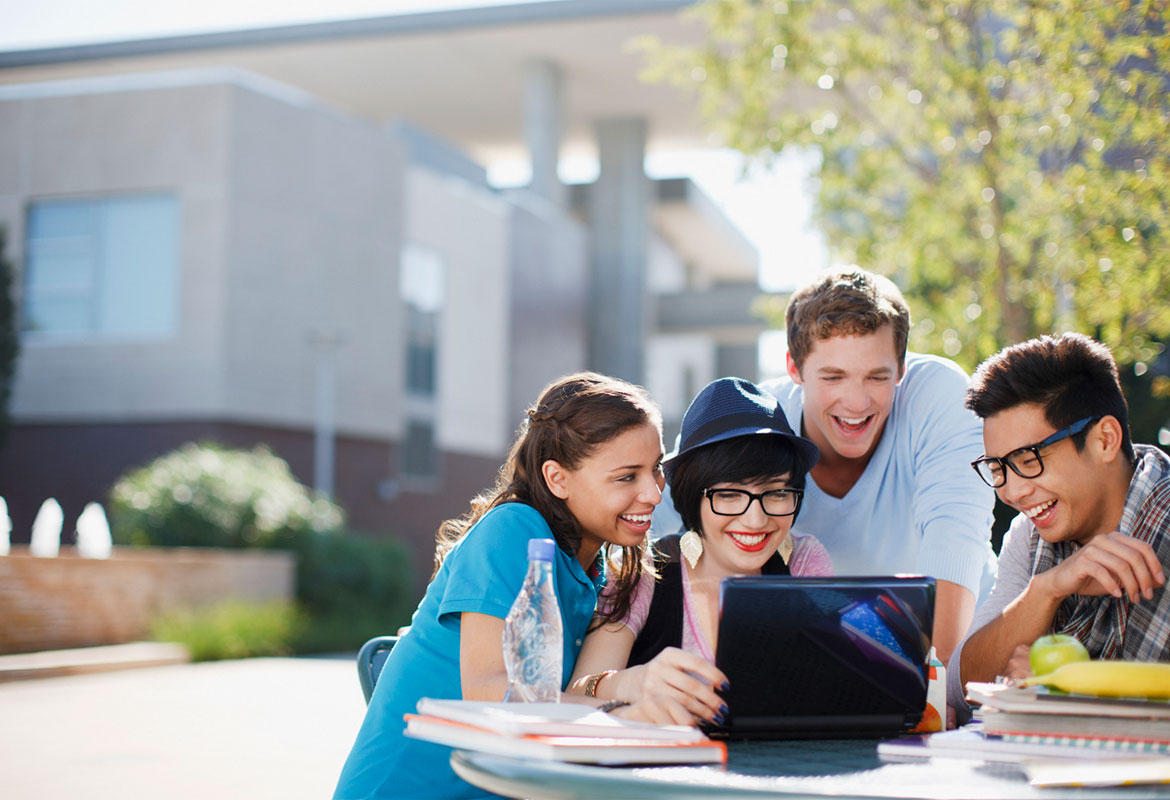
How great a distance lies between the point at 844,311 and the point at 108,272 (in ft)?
68.1

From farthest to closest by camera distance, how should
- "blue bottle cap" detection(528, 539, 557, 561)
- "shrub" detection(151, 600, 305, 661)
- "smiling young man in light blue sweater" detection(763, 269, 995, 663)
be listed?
"shrub" detection(151, 600, 305, 661) → "smiling young man in light blue sweater" detection(763, 269, 995, 663) → "blue bottle cap" detection(528, 539, 557, 561)

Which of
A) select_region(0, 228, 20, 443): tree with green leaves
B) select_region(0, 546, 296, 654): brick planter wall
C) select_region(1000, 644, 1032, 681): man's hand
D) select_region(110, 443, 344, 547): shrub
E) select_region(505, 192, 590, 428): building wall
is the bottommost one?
select_region(0, 546, 296, 654): brick planter wall

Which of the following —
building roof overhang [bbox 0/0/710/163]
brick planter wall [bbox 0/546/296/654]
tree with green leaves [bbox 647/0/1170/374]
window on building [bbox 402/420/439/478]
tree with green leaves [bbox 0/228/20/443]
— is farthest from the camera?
building roof overhang [bbox 0/0/710/163]

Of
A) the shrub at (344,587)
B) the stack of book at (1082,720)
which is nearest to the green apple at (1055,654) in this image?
the stack of book at (1082,720)

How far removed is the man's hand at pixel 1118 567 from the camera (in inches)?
92.3

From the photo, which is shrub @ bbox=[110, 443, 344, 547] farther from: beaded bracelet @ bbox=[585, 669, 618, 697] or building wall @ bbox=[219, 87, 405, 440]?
beaded bracelet @ bbox=[585, 669, 618, 697]

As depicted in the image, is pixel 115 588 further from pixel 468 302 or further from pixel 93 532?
pixel 468 302

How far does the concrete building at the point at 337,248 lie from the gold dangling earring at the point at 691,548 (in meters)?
19.1

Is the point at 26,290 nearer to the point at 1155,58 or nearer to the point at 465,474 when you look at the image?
the point at 465,474

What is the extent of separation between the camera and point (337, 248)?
24.6m

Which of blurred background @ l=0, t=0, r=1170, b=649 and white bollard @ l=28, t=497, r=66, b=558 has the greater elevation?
blurred background @ l=0, t=0, r=1170, b=649

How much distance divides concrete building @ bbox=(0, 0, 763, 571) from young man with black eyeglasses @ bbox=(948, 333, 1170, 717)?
19.5 meters

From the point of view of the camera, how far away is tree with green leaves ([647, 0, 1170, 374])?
325 inches

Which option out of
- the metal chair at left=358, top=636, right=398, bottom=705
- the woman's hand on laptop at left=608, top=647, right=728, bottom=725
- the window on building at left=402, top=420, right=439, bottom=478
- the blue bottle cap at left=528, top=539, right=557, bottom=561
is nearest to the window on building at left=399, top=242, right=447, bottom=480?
the window on building at left=402, top=420, right=439, bottom=478
